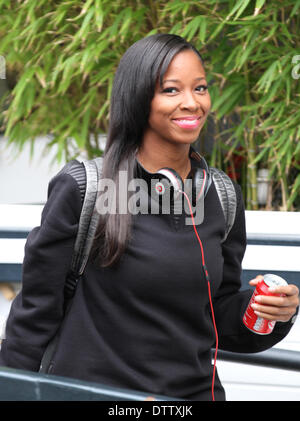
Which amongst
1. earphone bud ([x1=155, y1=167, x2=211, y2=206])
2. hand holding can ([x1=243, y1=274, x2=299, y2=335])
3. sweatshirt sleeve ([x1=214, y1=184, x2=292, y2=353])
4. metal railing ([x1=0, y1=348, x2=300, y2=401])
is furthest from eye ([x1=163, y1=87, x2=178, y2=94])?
metal railing ([x1=0, y1=348, x2=300, y2=401])

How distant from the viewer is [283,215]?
1991 mm

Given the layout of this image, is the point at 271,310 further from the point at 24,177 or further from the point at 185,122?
the point at 24,177

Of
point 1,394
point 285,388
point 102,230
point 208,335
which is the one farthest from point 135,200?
point 285,388

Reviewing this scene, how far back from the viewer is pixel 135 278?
1.09 m

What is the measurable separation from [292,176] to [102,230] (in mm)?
2012

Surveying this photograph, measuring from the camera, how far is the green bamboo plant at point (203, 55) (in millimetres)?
2480

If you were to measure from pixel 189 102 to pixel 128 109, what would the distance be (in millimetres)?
110

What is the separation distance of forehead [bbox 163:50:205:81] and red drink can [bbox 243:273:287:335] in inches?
15.2

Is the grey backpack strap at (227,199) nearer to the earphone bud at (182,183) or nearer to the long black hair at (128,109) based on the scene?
the earphone bud at (182,183)

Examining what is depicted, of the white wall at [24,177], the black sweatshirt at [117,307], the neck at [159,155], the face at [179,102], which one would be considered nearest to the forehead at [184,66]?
the face at [179,102]

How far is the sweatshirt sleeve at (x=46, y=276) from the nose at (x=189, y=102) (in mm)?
237

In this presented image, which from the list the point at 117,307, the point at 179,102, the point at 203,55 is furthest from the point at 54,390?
the point at 203,55

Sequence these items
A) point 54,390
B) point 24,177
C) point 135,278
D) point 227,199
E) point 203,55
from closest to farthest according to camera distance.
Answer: point 54,390 → point 135,278 → point 227,199 → point 203,55 → point 24,177

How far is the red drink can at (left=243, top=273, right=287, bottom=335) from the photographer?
1125 mm
